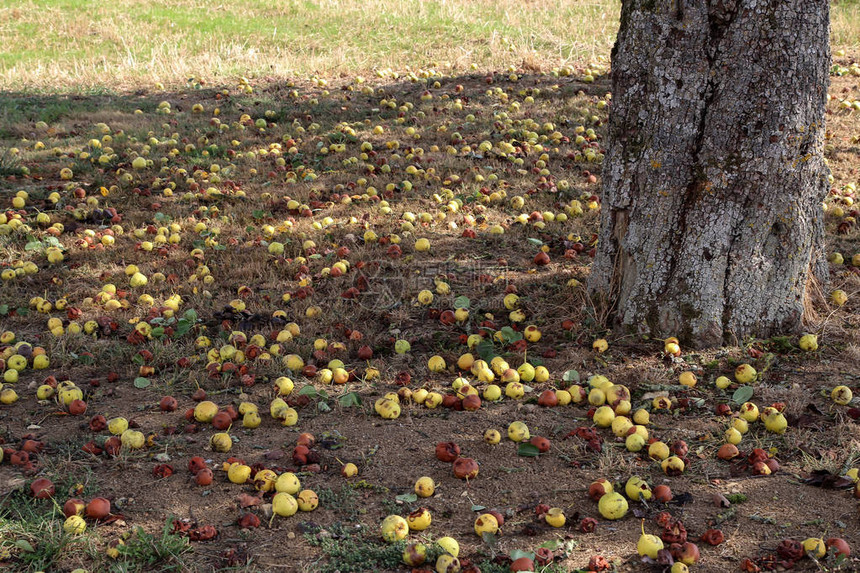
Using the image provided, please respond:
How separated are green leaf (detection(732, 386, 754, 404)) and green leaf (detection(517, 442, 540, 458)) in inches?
51.5

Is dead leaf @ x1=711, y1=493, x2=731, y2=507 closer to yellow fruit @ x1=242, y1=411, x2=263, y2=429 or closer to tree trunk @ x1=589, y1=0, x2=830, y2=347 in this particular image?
tree trunk @ x1=589, y1=0, x2=830, y2=347

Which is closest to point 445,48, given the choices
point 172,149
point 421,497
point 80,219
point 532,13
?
point 532,13

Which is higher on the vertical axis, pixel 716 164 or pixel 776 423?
pixel 716 164

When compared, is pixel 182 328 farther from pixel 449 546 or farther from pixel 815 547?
pixel 815 547

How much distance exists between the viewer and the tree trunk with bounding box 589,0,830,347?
4238mm

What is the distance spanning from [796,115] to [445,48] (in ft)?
35.4

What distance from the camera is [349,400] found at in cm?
435

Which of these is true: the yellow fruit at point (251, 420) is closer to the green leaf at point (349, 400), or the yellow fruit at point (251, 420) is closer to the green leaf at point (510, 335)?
the green leaf at point (349, 400)

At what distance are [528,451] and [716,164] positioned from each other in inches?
83.8

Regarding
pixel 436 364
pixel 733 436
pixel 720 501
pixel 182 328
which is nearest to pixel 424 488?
pixel 436 364

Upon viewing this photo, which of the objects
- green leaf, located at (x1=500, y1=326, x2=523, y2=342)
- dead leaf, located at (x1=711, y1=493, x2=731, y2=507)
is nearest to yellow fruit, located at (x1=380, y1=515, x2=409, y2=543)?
dead leaf, located at (x1=711, y1=493, x2=731, y2=507)

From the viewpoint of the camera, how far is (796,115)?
429 cm

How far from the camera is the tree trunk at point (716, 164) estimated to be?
13.9ft

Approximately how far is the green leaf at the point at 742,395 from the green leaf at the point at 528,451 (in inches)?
51.5
